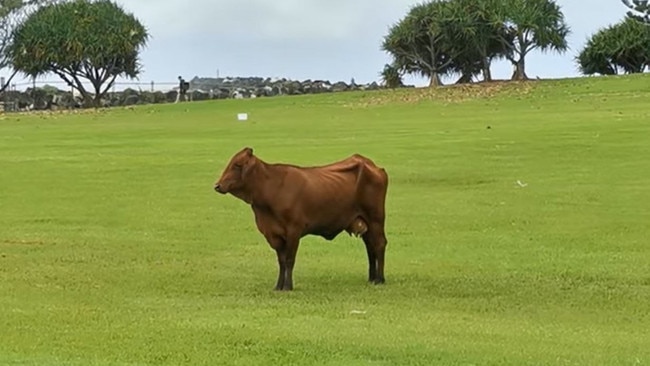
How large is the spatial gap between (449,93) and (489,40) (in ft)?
30.7

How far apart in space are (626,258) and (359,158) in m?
3.27

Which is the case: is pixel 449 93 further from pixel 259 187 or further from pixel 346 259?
pixel 259 187

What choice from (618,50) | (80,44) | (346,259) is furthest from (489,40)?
(346,259)

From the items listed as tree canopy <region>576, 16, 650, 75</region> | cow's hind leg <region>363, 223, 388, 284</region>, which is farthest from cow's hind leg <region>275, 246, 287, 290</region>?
tree canopy <region>576, 16, 650, 75</region>

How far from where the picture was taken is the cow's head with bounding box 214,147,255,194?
35.6 ft

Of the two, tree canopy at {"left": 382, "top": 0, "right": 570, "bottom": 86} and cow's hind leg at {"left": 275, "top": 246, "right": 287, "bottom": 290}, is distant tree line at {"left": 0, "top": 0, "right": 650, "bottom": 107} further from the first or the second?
cow's hind leg at {"left": 275, "top": 246, "right": 287, "bottom": 290}

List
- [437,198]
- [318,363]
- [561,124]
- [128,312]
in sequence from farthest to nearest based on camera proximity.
→ 1. [561,124]
2. [437,198]
3. [128,312]
4. [318,363]

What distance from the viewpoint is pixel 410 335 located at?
8773 millimetres

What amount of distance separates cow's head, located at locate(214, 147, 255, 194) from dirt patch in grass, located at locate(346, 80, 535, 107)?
3452 centimetres

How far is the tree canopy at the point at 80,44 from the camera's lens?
214 ft

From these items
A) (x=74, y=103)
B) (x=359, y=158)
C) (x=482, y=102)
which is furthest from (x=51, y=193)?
(x=74, y=103)

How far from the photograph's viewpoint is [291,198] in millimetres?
10844

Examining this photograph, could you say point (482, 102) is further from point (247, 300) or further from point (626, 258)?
point (247, 300)

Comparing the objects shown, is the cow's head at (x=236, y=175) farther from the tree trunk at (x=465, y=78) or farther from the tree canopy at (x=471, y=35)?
the tree trunk at (x=465, y=78)
